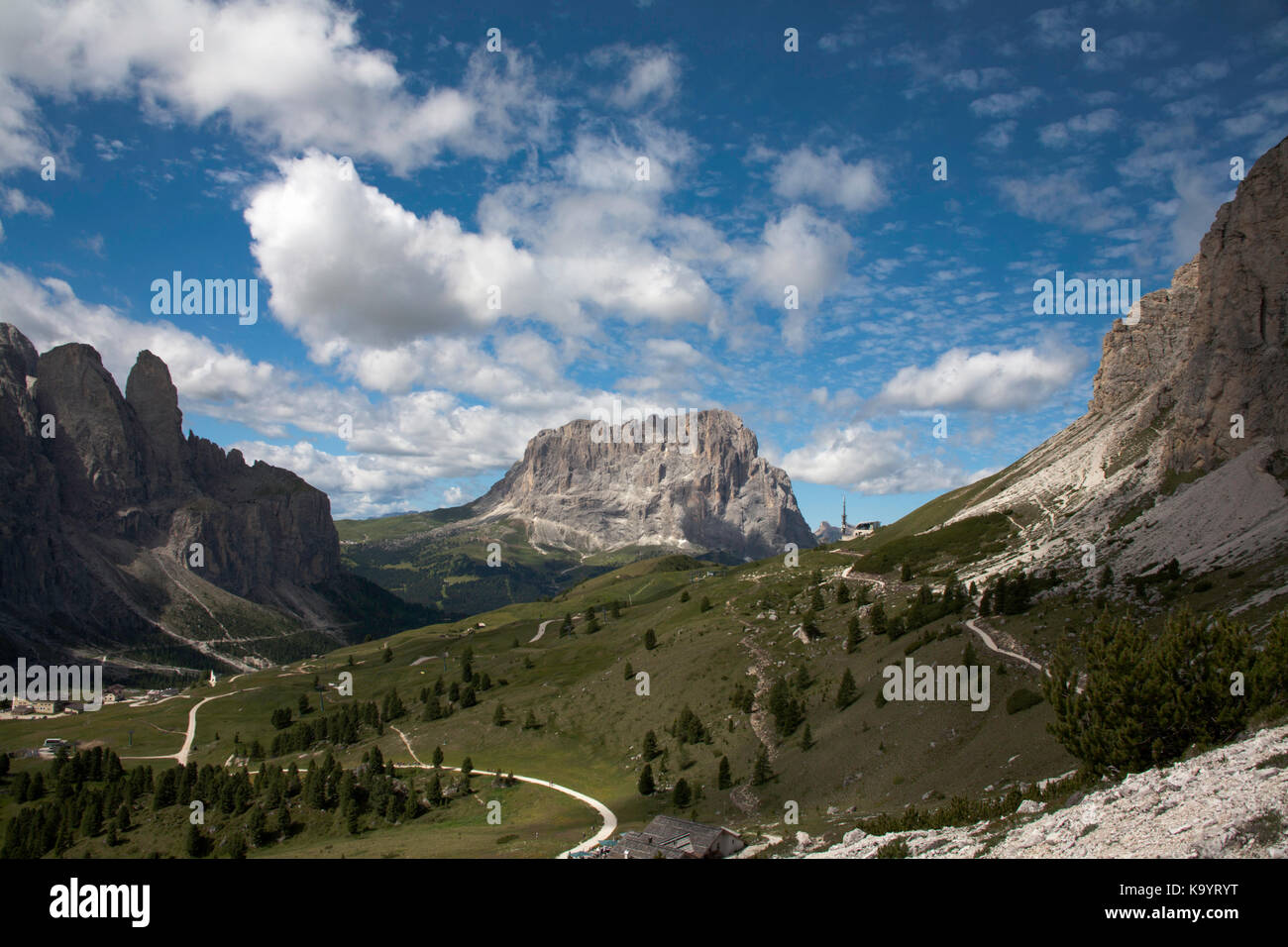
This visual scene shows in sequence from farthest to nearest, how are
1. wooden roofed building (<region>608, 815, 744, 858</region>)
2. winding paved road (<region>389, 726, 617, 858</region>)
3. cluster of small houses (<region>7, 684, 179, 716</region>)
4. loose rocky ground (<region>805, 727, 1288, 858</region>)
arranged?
cluster of small houses (<region>7, 684, 179, 716</region>) < winding paved road (<region>389, 726, 617, 858</region>) < wooden roofed building (<region>608, 815, 744, 858</region>) < loose rocky ground (<region>805, 727, 1288, 858</region>)

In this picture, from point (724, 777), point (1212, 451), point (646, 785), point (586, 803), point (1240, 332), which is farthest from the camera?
point (1240, 332)

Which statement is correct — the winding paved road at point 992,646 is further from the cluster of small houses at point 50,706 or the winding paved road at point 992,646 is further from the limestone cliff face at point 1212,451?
the cluster of small houses at point 50,706

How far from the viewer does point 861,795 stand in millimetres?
55031

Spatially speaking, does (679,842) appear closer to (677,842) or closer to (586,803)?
(677,842)

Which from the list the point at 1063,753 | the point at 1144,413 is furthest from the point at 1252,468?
the point at 1063,753

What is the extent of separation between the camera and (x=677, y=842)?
152 feet

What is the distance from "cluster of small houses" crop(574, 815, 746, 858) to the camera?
4478 cm

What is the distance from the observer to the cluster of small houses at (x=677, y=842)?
44781 millimetres

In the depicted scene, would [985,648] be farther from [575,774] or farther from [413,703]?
[413,703]

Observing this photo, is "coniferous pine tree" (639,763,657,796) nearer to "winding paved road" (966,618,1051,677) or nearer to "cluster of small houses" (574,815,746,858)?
"cluster of small houses" (574,815,746,858)

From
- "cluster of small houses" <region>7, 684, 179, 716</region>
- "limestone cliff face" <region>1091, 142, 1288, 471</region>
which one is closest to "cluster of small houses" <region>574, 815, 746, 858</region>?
"limestone cliff face" <region>1091, 142, 1288, 471</region>

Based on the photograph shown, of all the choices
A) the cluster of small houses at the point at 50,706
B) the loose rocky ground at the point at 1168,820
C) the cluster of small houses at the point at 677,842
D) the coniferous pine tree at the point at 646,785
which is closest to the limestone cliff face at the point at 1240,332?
the coniferous pine tree at the point at 646,785

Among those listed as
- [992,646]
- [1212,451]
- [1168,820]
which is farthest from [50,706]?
[1212,451]
